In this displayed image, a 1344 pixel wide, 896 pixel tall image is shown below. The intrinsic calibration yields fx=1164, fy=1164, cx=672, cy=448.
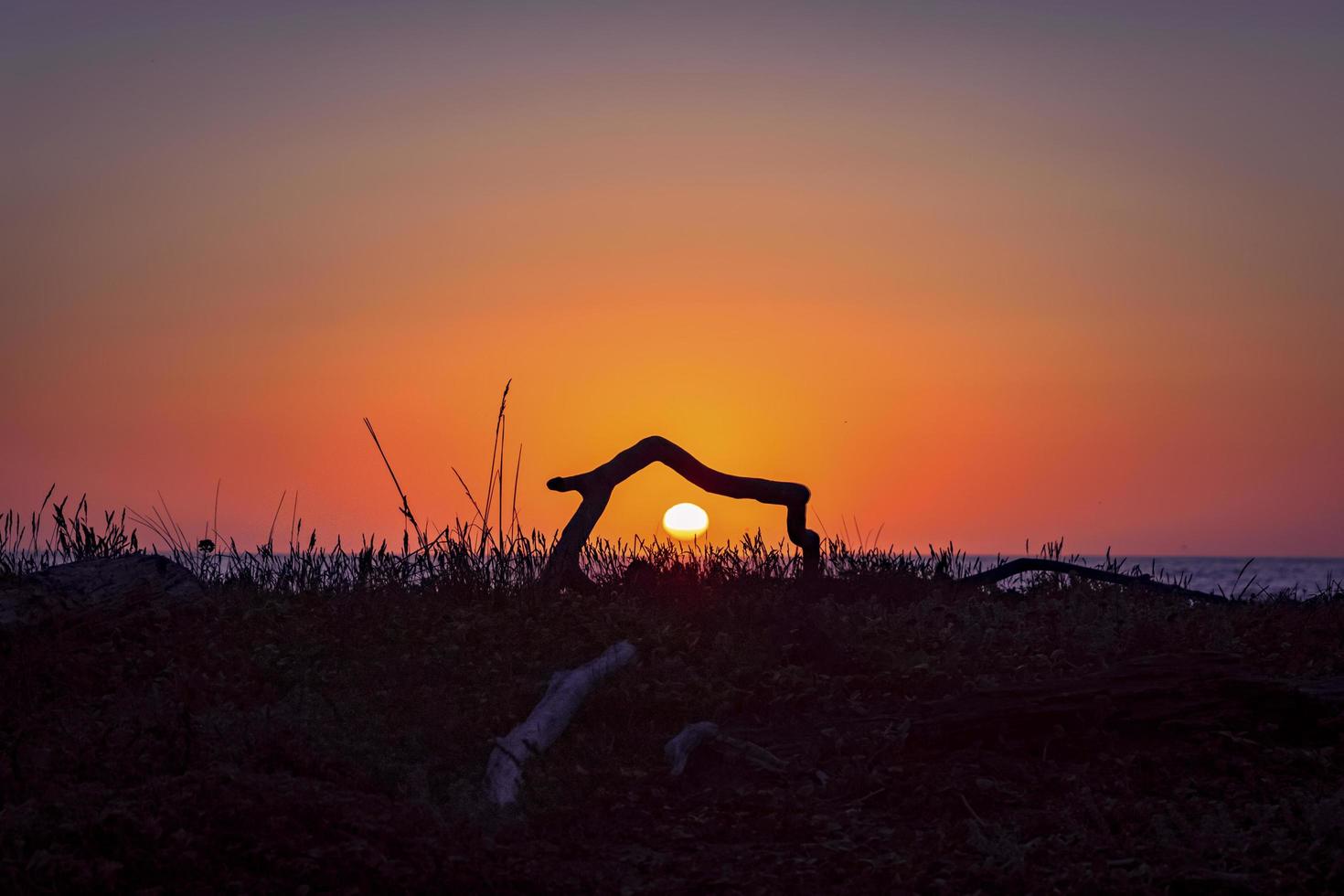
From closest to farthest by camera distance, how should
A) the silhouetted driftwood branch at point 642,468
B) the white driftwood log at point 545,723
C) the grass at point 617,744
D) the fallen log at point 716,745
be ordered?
the grass at point 617,744 < the white driftwood log at point 545,723 < the fallen log at point 716,745 < the silhouetted driftwood branch at point 642,468

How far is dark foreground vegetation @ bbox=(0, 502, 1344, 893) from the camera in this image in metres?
6.24

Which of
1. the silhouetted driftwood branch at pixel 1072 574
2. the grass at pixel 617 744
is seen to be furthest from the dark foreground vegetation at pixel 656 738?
the silhouetted driftwood branch at pixel 1072 574

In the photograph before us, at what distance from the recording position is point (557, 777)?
821 cm

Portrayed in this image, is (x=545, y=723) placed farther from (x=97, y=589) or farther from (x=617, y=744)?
(x=97, y=589)

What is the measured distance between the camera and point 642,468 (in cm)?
1484

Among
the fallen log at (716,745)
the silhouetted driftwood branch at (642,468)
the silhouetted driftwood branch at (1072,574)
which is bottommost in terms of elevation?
the fallen log at (716,745)

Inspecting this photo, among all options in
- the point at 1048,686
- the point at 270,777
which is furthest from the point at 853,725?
the point at 270,777

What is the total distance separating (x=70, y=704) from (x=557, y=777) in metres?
4.16

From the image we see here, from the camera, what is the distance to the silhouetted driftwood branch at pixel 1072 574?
1385 cm

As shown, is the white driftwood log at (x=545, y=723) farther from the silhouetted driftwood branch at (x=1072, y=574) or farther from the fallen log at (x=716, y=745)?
the silhouetted driftwood branch at (x=1072, y=574)

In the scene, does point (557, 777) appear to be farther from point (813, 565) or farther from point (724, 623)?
point (813, 565)

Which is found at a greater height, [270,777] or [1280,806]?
[270,777]

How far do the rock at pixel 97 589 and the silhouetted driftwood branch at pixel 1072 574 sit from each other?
8574mm

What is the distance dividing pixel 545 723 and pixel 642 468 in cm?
640
